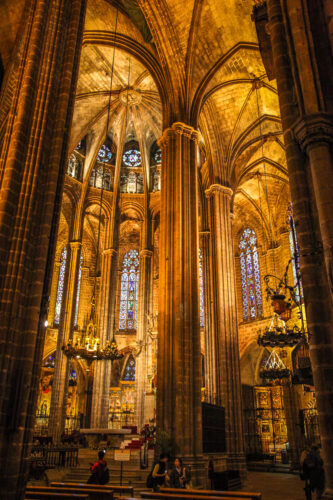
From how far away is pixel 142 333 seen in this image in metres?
23.3

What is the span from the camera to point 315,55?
6.62 metres

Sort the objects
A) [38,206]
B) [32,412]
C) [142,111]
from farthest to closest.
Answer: [142,111] → [38,206] → [32,412]

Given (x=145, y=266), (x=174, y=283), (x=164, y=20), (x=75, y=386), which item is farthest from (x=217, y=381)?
(x=164, y=20)

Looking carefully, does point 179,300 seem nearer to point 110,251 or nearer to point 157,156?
point 110,251

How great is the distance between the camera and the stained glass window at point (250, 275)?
25.9 m

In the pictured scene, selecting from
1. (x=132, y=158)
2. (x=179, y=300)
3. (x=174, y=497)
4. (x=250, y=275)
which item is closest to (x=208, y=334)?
(x=179, y=300)

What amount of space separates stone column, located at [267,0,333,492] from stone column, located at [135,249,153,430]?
697 inches

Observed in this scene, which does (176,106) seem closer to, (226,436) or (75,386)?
(226,436)

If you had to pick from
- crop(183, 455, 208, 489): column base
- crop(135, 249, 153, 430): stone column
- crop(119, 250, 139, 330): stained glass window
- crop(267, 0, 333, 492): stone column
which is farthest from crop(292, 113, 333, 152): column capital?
crop(119, 250, 139, 330): stained glass window

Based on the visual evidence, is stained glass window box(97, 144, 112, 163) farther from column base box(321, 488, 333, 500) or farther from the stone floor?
column base box(321, 488, 333, 500)

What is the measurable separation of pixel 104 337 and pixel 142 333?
3.39 meters

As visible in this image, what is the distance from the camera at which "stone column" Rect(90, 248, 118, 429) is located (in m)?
19.1

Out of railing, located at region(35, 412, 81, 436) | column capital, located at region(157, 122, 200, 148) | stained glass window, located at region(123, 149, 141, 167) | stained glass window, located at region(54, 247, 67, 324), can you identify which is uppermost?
stained glass window, located at region(123, 149, 141, 167)

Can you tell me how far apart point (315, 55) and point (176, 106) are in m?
9.93
